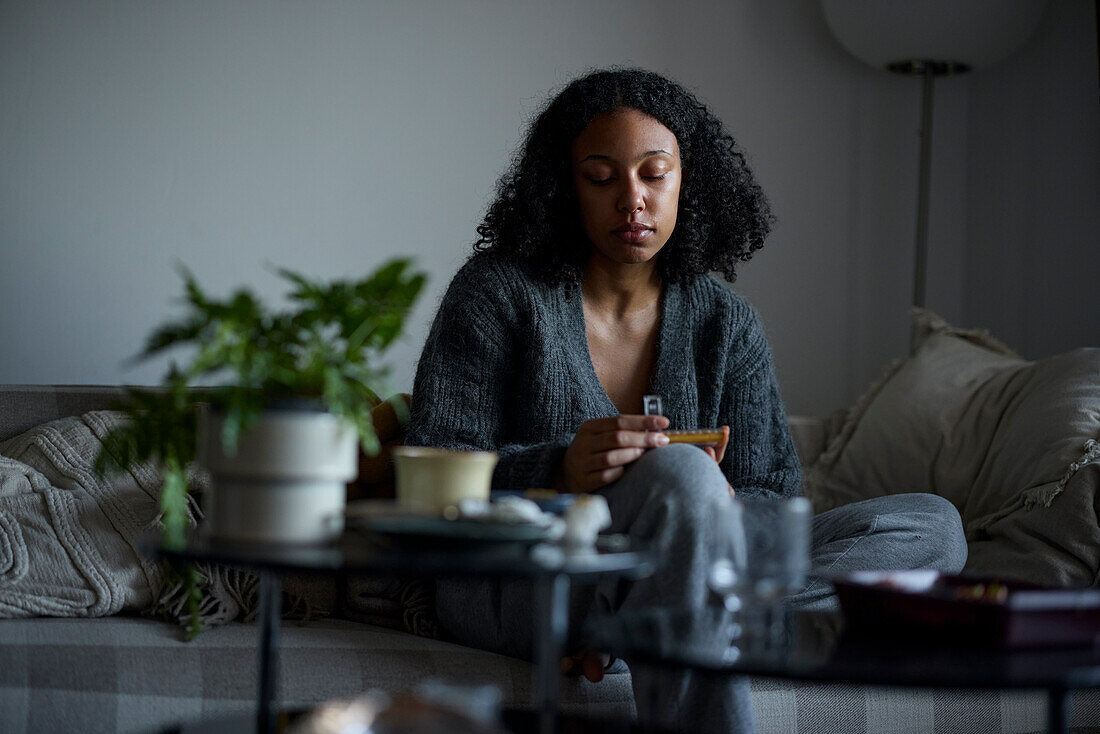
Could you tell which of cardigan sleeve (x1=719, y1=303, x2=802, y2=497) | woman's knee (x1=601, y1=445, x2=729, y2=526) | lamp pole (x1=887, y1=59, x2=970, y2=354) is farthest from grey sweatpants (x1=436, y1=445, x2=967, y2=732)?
lamp pole (x1=887, y1=59, x2=970, y2=354)

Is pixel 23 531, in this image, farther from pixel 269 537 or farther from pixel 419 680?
pixel 269 537

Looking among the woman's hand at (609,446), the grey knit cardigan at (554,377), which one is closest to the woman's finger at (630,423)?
the woman's hand at (609,446)

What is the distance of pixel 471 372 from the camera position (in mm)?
1650

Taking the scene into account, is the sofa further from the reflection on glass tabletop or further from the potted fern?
the potted fern

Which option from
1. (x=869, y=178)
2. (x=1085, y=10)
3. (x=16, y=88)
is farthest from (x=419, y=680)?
(x=1085, y=10)

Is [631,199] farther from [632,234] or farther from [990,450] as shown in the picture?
[990,450]

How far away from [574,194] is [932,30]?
1089mm

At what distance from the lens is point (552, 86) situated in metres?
2.69

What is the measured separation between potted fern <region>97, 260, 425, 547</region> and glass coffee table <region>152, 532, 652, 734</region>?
3cm

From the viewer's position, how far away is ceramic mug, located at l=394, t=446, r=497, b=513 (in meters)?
1.00

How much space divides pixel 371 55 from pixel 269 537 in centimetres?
184

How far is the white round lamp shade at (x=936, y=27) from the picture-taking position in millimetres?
2459

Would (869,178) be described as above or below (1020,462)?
above

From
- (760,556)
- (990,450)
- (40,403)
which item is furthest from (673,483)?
(40,403)
